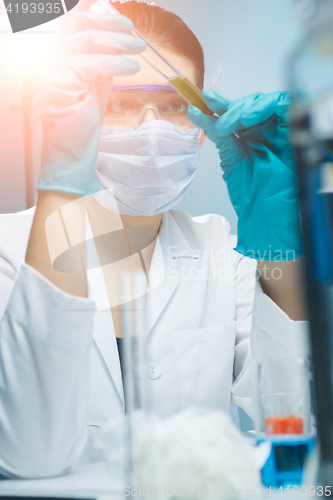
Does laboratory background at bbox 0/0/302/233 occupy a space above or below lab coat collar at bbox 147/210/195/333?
above

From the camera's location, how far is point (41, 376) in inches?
26.0

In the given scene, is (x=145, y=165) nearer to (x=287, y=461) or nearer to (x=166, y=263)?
(x=166, y=263)

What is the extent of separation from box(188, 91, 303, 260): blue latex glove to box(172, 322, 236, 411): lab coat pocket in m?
0.31

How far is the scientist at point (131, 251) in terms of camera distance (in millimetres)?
656

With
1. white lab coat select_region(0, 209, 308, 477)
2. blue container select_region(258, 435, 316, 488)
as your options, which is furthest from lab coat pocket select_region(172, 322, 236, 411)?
blue container select_region(258, 435, 316, 488)

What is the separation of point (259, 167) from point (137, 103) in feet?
1.49

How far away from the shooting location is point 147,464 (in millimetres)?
317

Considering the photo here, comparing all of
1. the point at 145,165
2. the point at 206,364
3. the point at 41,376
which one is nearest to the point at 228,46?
the point at 145,165

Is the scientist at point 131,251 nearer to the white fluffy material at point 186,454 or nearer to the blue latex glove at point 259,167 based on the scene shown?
the blue latex glove at point 259,167

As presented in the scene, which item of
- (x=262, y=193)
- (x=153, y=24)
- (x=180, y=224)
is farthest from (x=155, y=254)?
(x=153, y=24)

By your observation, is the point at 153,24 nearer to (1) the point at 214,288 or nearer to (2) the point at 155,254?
(2) the point at 155,254

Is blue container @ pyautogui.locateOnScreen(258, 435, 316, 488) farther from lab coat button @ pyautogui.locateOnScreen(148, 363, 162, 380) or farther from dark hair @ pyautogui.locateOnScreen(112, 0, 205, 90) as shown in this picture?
dark hair @ pyautogui.locateOnScreen(112, 0, 205, 90)

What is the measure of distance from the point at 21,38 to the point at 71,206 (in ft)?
3.64

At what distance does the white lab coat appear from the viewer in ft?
2.06
